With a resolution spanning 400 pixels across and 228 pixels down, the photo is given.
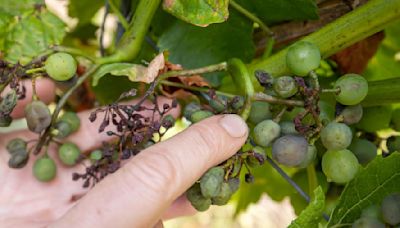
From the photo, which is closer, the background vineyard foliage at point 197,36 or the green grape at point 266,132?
the green grape at point 266,132

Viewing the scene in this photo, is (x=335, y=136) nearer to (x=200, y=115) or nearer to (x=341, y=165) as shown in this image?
(x=341, y=165)

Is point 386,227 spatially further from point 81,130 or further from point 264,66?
point 81,130

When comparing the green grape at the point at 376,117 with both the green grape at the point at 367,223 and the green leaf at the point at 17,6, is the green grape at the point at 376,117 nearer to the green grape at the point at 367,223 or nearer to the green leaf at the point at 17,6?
the green grape at the point at 367,223

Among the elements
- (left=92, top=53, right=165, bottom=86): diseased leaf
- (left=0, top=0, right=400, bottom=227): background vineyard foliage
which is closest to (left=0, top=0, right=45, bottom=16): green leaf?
(left=0, top=0, right=400, bottom=227): background vineyard foliage

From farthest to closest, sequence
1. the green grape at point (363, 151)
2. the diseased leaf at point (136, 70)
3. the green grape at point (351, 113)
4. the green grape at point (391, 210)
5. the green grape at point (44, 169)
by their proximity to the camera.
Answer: the green grape at point (44, 169)
the green grape at point (363, 151)
the diseased leaf at point (136, 70)
the green grape at point (351, 113)
the green grape at point (391, 210)

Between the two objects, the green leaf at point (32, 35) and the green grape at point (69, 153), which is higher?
the green leaf at point (32, 35)

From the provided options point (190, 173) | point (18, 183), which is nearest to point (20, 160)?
point (18, 183)

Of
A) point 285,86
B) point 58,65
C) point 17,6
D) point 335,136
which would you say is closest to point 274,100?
point 285,86

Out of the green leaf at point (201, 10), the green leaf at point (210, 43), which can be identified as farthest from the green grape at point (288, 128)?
the green leaf at point (210, 43)
